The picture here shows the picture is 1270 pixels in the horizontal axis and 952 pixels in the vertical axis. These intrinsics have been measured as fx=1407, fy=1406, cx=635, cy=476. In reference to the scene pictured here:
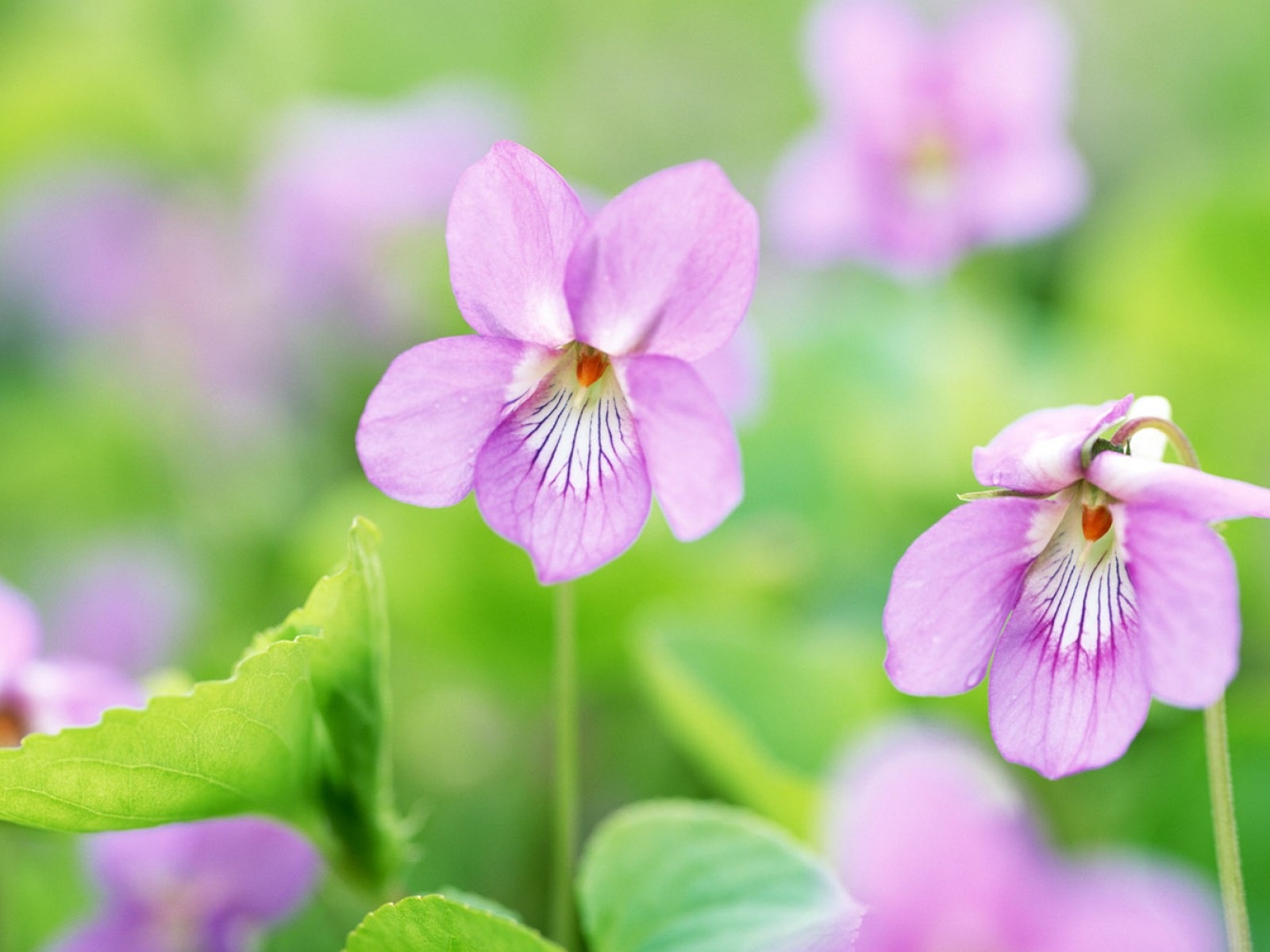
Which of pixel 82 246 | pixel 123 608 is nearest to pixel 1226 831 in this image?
pixel 123 608

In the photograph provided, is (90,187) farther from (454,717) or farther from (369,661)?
(369,661)

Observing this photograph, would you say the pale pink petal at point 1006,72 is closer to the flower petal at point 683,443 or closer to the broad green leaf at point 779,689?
the broad green leaf at point 779,689

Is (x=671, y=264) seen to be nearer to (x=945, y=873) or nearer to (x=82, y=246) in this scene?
(x=945, y=873)

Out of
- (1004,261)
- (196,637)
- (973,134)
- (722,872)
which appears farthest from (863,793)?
(1004,261)

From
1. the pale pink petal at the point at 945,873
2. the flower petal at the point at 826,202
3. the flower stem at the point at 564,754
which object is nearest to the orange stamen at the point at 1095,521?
the pale pink petal at the point at 945,873

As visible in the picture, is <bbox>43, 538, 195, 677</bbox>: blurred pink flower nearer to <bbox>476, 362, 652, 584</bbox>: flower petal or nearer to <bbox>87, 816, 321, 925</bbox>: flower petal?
<bbox>87, 816, 321, 925</bbox>: flower petal

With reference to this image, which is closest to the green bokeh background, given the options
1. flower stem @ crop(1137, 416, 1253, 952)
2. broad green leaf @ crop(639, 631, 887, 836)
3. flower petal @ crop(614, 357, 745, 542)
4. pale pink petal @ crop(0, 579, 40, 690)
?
broad green leaf @ crop(639, 631, 887, 836)
